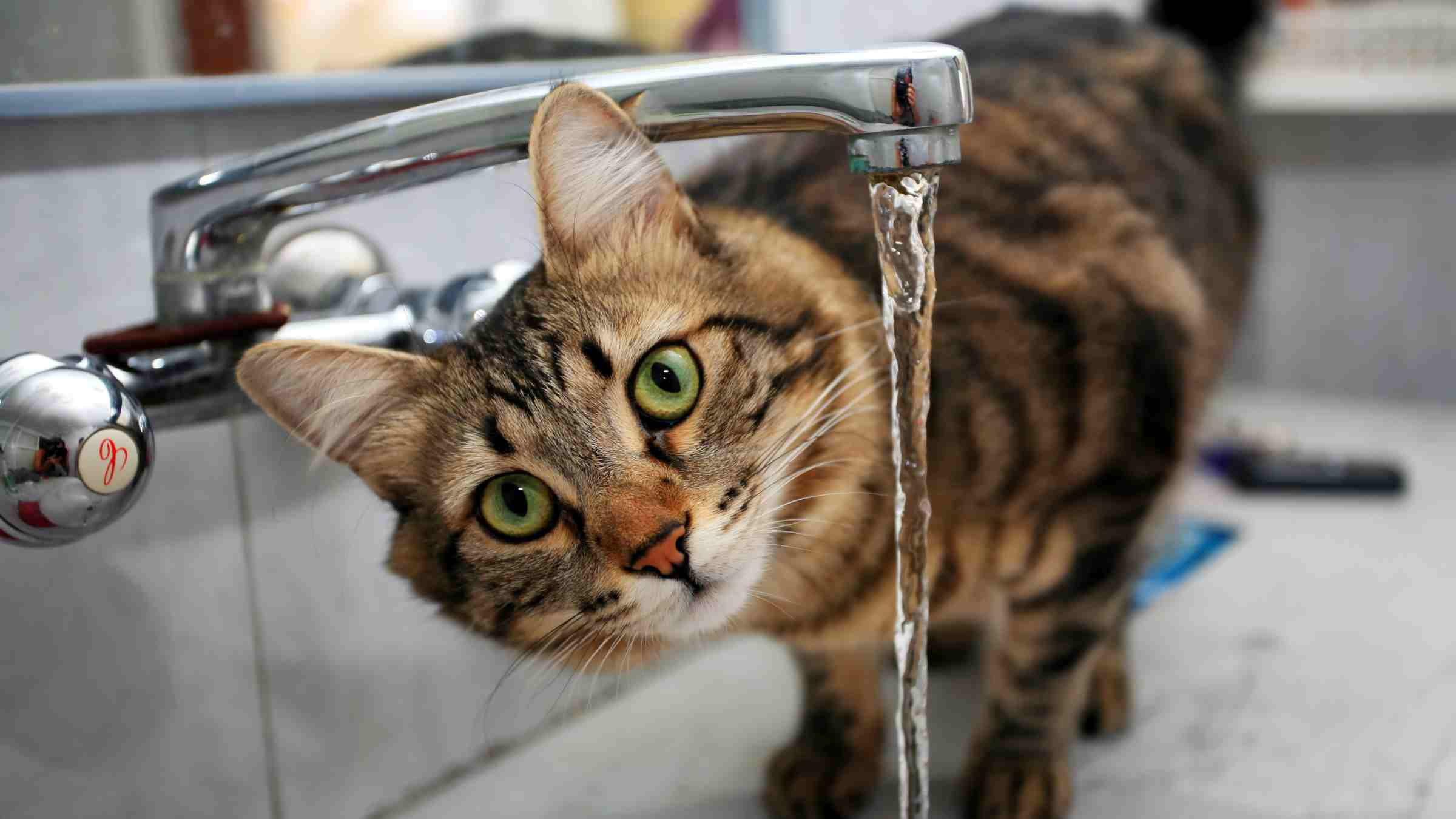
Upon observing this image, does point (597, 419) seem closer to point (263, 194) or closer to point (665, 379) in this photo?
point (665, 379)

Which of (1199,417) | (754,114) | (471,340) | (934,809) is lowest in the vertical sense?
(934,809)

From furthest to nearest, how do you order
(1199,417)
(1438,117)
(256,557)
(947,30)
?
(1438,117) < (947,30) < (1199,417) < (256,557)

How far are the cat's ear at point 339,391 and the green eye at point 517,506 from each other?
0.22 ft

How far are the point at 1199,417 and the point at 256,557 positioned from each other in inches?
34.0

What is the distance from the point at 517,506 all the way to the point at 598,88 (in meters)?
0.24

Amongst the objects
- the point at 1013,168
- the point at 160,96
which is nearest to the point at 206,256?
the point at 160,96

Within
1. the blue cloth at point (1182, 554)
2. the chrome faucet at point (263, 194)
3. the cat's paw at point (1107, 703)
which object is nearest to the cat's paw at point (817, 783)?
the cat's paw at point (1107, 703)

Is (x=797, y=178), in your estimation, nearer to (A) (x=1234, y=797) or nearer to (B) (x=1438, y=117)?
(A) (x=1234, y=797)

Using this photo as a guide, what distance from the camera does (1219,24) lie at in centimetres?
173

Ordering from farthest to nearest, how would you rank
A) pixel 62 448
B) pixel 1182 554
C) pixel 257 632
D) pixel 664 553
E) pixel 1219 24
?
1. pixel 1219 24
2. pixel 1182 554
3. pixel 257 632
4. pixel 664 553
5. pixel 62 448

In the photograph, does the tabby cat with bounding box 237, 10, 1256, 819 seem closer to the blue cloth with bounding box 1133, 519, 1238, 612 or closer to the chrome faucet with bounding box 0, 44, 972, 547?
the chrome faucet with bounding box 0, 44, 972, 547

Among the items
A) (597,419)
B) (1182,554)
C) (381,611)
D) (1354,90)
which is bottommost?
(1182,554)

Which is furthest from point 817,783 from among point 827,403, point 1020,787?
point 827,403

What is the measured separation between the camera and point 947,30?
4.30 feet
